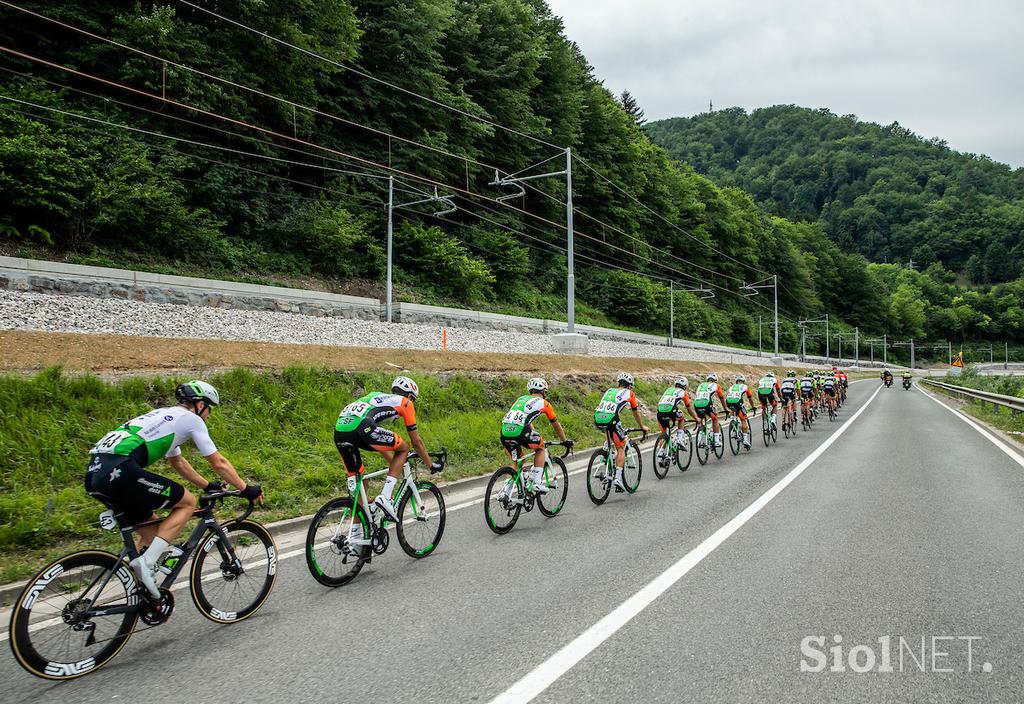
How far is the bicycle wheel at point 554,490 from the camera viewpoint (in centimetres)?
769

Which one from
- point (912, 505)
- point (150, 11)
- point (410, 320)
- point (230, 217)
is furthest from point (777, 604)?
point (150, 11)

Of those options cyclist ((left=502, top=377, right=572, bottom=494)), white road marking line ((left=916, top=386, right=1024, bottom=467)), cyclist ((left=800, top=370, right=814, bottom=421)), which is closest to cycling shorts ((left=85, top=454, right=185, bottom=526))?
cyclist ((left=502, top=377, right=572, bottom=494))

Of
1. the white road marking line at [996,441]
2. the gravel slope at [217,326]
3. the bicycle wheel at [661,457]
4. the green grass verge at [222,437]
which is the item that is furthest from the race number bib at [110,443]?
the white road marking line at [996,441]

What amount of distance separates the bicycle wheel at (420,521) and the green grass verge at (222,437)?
2.04 m

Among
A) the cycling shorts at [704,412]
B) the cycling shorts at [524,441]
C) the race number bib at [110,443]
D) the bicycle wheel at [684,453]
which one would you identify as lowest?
the bicycle wheel at [684,453]

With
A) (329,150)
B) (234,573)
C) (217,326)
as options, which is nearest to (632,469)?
(234,573)

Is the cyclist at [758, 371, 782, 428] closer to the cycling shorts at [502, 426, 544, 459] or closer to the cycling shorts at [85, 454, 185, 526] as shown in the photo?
the cycling shorts at [502, 426, 544, 459]

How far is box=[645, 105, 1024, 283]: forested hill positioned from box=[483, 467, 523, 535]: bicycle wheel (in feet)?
532

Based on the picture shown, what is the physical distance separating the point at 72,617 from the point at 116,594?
252 mm

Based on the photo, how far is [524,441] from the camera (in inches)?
291

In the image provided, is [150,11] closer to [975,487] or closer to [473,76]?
[473,76]

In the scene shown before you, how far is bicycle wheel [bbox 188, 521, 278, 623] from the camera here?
453cm

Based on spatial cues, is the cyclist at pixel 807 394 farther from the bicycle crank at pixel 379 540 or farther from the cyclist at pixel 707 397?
the bicycle crank at pixel 379 540

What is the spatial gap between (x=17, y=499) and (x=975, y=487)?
1226 cm
